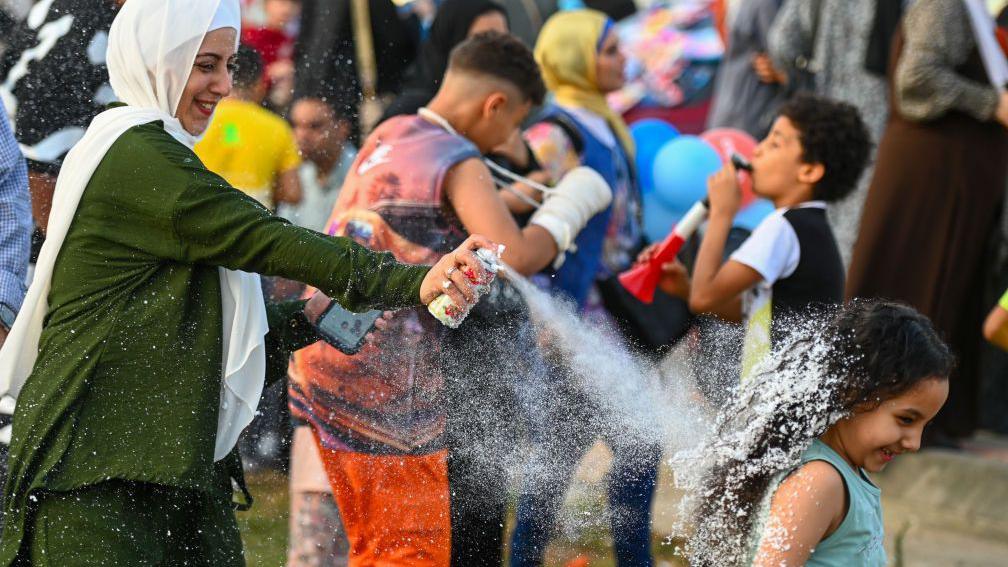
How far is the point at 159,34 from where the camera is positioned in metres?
2.52

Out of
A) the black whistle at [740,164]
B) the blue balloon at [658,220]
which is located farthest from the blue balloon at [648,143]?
the black whistle at [740,164]

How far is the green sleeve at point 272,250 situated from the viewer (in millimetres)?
2412

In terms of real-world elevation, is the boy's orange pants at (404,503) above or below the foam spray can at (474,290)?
below

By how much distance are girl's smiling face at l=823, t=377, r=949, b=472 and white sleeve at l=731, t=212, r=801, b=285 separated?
3.43ft

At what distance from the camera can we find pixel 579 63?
4.88 metres

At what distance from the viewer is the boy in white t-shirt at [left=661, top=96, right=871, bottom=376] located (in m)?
3.65

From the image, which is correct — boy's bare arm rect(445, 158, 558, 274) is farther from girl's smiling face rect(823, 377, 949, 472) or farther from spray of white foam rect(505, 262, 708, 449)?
girl's smiling face rect(823, 377, 949, 472)

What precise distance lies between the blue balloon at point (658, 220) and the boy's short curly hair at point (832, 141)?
55.9 inches

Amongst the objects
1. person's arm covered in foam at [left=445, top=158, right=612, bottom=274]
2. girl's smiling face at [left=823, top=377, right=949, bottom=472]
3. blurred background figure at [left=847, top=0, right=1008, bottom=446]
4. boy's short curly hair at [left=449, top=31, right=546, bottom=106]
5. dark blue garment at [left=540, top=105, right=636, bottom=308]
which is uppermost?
boy's short curly hair at [left=449, top=31, right=546, bottom=106]

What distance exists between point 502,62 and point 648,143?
89.8 inches

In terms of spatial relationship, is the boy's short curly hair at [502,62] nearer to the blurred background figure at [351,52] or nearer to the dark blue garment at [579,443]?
the dark blue garment at [579,443]

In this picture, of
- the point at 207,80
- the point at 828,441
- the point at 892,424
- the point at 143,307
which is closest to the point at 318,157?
the point at 207,80

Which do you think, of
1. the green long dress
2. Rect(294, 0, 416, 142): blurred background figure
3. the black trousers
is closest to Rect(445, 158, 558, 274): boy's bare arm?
the black trousers

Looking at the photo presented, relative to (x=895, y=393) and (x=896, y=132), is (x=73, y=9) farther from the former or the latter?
(x=896, y=132)
